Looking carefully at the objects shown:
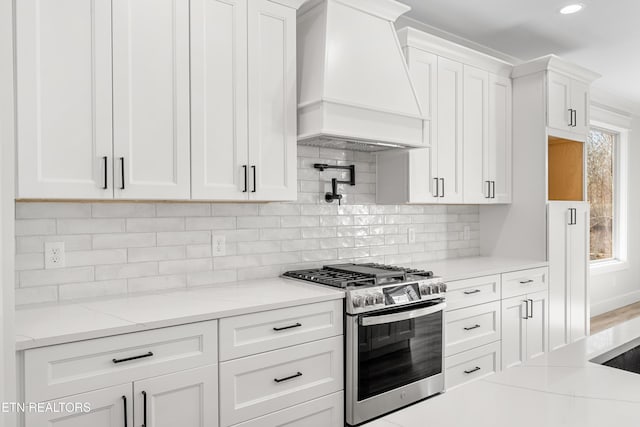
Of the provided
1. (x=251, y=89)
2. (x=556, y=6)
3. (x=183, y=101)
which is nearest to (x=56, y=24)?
(x=183, y=101)

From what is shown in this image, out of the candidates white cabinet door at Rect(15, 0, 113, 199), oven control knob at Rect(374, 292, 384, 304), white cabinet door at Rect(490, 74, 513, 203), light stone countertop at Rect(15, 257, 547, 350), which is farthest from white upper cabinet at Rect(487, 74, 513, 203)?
white cabinet door at Rect(15, 0, 113, 199)

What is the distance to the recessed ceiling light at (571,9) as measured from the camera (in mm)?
3408

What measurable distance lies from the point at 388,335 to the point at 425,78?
1819mm

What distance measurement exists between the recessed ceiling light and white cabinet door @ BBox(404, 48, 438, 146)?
1.02 m

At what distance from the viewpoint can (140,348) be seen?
5.99ft

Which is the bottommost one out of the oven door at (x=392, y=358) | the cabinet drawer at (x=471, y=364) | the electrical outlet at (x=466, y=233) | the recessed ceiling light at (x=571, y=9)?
the cabinet drawer at (x=471, y=364)

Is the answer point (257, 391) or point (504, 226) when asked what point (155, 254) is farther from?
point (504, 226)

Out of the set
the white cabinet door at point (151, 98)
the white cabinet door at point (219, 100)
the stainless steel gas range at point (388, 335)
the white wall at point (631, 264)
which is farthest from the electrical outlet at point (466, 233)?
the white wall at point (631, 264)

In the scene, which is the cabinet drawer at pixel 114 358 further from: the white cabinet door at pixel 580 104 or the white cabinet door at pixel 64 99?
the white cabinet door at pixel 580 104

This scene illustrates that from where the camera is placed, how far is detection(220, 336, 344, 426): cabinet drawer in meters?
2.06

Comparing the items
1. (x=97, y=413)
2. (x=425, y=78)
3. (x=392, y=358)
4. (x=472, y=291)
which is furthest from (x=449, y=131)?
(x=97, y=413)

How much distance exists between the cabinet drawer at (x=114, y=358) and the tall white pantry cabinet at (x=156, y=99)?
0.62 meters

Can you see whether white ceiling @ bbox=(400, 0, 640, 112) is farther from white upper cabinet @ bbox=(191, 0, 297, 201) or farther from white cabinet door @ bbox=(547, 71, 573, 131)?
white upper cabinet @ bbox=(191, 0, 297, 201)

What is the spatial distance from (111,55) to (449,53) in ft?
7.85
